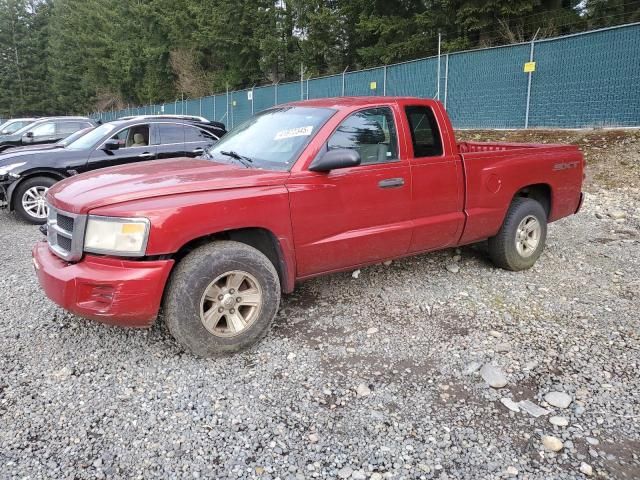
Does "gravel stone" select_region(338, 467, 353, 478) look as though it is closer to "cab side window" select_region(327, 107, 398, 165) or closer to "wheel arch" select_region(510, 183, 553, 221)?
"cab side window" select_region(327, 107, 398, 165)

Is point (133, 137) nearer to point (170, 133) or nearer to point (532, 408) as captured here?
point (170, 133)

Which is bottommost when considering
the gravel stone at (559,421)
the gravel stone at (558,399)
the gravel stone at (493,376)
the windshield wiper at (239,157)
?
the gravel stone at (559,421)

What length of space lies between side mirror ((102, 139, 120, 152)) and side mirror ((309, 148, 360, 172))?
5843 millimetres

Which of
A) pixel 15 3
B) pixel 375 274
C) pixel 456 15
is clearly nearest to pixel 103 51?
pixel 15 3

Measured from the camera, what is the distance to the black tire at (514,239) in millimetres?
5000

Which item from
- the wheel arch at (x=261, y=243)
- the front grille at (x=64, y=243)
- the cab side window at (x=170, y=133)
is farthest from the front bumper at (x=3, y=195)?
the wheel arch at (x=261, y=243)

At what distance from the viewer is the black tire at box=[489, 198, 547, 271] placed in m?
5.00

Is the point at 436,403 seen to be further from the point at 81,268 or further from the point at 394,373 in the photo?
the point at 81,268

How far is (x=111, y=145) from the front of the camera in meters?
8.27

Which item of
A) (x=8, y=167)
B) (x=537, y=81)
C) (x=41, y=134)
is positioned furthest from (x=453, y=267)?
(x=41, y=134)

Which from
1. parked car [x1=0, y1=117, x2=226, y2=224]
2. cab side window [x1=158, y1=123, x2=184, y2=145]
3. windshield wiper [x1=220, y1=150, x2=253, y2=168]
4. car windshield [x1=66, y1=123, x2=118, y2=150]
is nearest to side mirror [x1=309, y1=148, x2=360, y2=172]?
windshield wiper [x1=220, y1=150, x2=253, y2=168]

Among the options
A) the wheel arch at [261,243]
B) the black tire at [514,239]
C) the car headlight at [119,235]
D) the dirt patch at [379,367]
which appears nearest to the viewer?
the car headlight at [119,235]

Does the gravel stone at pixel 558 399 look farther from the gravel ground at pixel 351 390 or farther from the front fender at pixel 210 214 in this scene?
the front fender at pixel 210 214

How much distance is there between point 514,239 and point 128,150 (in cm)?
647
